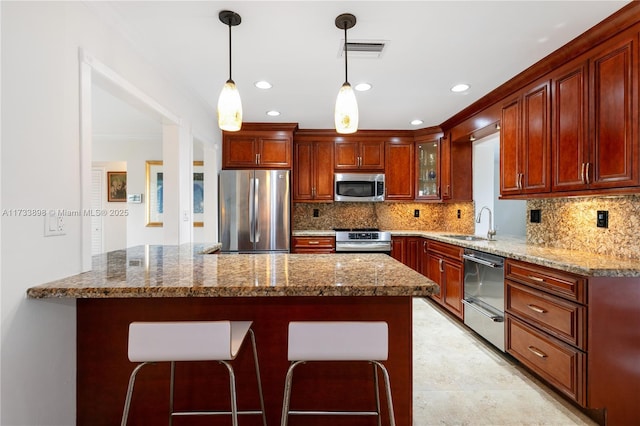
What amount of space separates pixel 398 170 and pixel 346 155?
0.75 metres

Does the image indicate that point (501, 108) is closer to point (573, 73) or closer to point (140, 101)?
point (573, 73)

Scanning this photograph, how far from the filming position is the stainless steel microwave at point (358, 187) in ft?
14.6

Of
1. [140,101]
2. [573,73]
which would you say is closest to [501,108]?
[573,73]

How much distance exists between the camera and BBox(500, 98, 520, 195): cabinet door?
2771 mm

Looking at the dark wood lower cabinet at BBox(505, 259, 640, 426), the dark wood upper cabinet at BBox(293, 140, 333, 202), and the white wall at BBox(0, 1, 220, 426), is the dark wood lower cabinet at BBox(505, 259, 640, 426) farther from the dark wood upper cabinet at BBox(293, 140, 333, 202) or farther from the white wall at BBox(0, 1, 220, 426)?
the dark wood upper cabinet at BBox(293, 140, 333, 202)

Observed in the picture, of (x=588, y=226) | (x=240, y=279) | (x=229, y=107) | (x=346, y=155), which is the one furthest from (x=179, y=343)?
(x=346, y=155)

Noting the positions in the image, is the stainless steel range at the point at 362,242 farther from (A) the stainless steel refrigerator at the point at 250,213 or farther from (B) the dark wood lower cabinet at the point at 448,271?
(A) the stainless steel refrigerator at the point at 250,213

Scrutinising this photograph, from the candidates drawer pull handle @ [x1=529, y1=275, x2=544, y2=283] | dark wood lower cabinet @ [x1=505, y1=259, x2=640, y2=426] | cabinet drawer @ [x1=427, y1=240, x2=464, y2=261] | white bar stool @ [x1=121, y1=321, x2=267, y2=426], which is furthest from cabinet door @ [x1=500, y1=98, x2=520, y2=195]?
white bar stool @ [x1=121, y1=321, x2=267, y2=426]

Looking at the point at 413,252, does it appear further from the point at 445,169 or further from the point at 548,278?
the point at 548,278

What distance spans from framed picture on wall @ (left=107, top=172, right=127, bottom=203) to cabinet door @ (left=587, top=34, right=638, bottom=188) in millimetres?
5632

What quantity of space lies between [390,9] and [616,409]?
2.49 metres

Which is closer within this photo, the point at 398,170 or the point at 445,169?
the point at 445,169

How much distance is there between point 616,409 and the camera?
1784 millimetres

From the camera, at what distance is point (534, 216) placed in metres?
2.96
